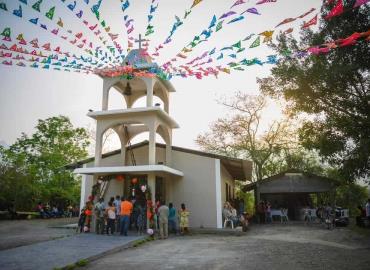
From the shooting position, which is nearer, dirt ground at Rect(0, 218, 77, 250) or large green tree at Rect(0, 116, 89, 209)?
dirt ground at Rect(0, 218, 77, 250)

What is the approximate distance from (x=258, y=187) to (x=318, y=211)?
5.98 m

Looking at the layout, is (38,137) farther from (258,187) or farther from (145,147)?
(258,187)

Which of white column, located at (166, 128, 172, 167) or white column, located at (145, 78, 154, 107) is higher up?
white column, located at (145, 78, 154, 107)

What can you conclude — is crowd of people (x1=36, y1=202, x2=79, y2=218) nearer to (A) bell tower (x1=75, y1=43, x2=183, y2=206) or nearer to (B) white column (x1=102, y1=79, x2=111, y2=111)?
(A) bell tower (x1=75, y1=43, x2=183, y2=206)

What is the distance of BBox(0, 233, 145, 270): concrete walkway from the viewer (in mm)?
6977

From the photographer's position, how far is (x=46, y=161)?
2972cm

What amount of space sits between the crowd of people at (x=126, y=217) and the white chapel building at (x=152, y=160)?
1218 mm

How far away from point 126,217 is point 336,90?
11250mm

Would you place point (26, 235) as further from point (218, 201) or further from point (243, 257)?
point (243, 257)

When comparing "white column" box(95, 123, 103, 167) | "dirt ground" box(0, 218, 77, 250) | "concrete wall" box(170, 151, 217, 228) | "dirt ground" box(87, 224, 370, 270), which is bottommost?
"dirt ground" box(87, 224, 370, 270)

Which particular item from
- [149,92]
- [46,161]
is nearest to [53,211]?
[46,161]

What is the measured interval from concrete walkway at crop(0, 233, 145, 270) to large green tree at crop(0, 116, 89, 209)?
1882 centimetres

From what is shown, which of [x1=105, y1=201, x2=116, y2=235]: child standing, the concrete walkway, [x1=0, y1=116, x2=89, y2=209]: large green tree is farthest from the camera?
[x1=0, y1=116, x2=89, y2=209]: large green tree

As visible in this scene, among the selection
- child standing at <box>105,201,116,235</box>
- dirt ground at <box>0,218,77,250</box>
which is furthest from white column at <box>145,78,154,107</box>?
dirt ground at <box>0,218,77,250</box>
